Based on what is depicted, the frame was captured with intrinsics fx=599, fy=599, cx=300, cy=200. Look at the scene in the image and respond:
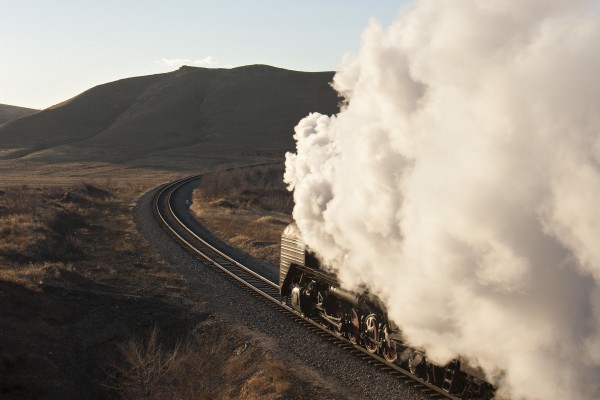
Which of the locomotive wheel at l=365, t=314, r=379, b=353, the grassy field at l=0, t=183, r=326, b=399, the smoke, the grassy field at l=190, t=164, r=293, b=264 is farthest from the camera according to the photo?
the grassy field at l=190, t=164, r=293, b=264

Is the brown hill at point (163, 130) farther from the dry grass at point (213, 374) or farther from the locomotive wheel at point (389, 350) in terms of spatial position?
the locomotive wheel at point (389, 350)

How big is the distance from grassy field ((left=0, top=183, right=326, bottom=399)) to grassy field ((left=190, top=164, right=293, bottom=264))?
6.31 metres

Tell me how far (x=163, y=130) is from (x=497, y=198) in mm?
160338

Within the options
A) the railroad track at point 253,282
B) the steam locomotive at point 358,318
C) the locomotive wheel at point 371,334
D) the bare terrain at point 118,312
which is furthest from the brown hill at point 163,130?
the locomotive wheel at point 371,334

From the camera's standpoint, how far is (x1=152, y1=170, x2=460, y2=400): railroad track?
1437 centimetres

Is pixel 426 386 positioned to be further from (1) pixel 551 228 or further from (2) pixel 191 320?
(2) pixel 191 320

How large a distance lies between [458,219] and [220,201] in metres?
42.8

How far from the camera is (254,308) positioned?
2120 centimetres

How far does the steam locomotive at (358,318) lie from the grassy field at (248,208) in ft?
35.3

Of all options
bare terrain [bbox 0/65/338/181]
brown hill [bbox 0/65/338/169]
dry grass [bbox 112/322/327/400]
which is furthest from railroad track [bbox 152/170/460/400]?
brown hill [bbox 0/65/338/169]

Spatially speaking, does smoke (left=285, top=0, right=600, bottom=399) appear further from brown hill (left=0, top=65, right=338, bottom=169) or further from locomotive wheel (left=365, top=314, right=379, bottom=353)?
brown hill (left=0, top=65, right=338, bottom=169)

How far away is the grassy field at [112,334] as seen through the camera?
50.0 feet

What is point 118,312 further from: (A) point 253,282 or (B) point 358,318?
(B) point 358,318

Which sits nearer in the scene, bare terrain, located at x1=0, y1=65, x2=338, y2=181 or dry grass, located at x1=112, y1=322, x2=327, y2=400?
dry grass, located at x1=112, y1=322, x2=327, y2=400
